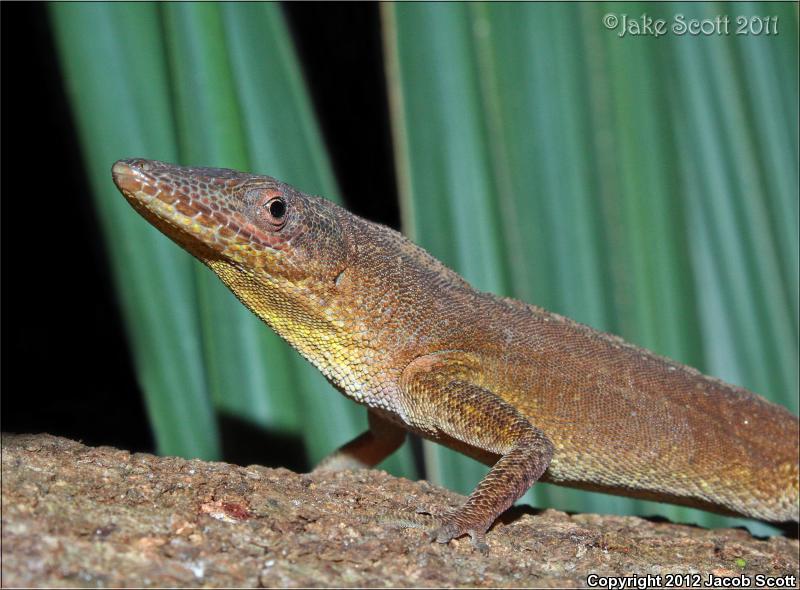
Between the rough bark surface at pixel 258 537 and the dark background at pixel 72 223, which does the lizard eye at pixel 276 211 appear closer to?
the rough bark surface at pixel 258 537

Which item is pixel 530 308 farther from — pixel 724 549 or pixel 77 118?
pixel 77 118

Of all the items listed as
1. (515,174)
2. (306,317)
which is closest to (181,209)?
(306,317)

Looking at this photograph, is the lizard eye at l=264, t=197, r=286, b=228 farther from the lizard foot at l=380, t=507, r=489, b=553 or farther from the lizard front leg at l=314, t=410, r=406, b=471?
the lizard front leg at l=314, t=410, r=406, b=471

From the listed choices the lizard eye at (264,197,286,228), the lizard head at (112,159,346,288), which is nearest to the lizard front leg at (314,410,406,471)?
the lizard head at (112,159,346,288)

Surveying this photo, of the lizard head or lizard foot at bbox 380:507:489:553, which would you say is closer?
lizard foot at bbox 380:507:489:553

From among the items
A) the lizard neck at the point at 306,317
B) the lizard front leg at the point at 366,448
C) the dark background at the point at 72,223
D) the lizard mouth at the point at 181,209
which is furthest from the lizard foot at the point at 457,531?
the dark background at the point at 72,223

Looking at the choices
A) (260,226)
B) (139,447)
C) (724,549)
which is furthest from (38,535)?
(139,447)
